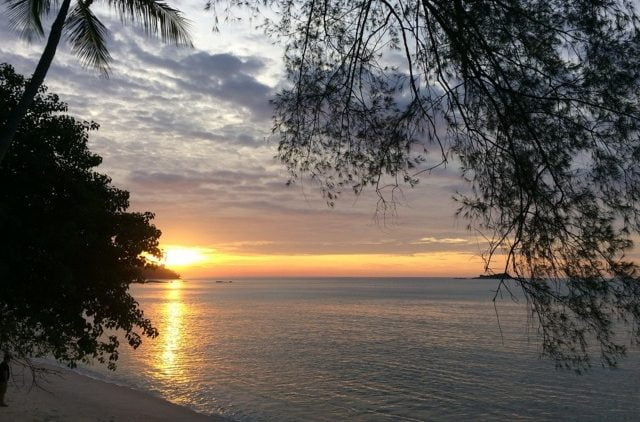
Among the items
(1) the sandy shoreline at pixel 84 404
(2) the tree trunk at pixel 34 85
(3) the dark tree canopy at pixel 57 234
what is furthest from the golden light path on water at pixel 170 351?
(2) the tree trunk at pixel 34 85

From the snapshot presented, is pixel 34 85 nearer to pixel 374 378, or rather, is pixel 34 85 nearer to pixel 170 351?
pixel 374 378

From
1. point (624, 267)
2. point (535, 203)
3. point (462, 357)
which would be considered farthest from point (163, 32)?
A: point (462, 357)

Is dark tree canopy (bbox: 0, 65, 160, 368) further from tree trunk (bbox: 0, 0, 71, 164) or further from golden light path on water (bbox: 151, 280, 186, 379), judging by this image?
golden light path on water (bbox: 151, 280, 186, 379)

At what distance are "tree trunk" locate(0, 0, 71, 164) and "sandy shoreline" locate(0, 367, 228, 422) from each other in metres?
9.85

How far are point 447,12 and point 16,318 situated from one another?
36.0ft

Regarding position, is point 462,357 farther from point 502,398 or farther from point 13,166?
point 13,166

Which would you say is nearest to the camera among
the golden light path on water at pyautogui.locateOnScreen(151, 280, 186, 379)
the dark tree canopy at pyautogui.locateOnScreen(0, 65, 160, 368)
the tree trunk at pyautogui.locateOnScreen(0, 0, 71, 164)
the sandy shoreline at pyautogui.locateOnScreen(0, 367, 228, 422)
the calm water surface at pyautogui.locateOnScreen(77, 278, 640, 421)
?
the tree trunk at pyautogui.locateOnScreen(0, 0, 71, 164)

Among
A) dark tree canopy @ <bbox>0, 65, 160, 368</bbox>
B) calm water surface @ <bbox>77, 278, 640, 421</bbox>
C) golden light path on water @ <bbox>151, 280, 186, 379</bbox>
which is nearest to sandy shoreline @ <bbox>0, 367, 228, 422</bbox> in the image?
calm water surface @ <bbox>77, 278, 640, 421</bbox>

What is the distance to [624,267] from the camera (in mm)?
5746

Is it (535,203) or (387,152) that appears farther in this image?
(387,152)

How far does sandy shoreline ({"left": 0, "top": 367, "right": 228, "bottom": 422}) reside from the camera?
15.7 meters

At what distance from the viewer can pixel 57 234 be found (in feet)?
33.3

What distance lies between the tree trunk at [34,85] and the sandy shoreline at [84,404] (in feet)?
32.3

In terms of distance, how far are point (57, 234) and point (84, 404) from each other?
1139 cm
